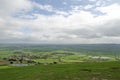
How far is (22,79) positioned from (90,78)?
1208cm

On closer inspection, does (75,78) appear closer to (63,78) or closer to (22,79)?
(63,78)

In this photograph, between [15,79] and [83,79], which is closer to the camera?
[83,79]

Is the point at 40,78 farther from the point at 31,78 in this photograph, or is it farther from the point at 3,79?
the point at 3,79

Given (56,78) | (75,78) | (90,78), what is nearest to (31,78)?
(56,78)

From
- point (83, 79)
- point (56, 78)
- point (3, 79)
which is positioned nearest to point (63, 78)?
point (56, 78)

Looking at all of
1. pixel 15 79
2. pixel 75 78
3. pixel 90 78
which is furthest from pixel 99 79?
pixel 15 79

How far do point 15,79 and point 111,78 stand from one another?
17185 mm

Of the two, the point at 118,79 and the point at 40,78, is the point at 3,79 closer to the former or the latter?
the point at 40,78

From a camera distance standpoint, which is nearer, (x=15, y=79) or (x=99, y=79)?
(x=99, y=79)

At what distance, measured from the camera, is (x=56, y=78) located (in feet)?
111

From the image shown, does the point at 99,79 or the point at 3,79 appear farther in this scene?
the point at 3,79

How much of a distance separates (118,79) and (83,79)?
5.83 m

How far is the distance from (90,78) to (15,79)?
13578mm

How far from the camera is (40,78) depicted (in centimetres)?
3422
